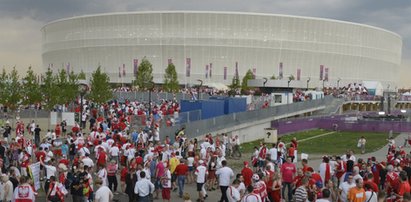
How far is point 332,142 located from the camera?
139ft

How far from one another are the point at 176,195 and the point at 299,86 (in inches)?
3714

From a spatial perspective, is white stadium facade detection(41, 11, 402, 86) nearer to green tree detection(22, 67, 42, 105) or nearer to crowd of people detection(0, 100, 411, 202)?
green tree detection(22, 67, 42, 105)

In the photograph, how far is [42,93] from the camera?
56656 mm

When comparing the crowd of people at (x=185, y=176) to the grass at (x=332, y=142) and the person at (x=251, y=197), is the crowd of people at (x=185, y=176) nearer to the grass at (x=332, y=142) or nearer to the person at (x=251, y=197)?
the person at (x=251, y=197)

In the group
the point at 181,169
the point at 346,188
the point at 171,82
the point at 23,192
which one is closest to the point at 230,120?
the point at 181,169

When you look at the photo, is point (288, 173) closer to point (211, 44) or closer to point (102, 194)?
point (102, 194)

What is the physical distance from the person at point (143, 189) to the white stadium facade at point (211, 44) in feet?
342

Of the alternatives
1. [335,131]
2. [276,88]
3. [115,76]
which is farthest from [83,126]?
[115,76]

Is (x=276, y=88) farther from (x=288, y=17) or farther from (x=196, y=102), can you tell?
(x=196, y=102)

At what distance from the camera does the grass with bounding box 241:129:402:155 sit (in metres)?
36.8

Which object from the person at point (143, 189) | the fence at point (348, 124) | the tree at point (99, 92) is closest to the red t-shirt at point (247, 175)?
the person at point (143, 189)

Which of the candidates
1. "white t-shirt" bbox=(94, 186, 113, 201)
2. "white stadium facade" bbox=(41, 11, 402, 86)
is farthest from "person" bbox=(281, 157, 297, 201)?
"white stadium facade" bbox=(41, 11, 402, 86)

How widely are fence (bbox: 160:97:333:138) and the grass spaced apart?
178 centimetres

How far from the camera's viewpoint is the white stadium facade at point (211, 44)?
129 m
